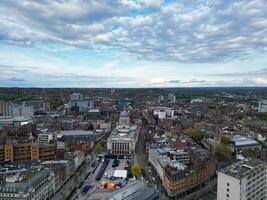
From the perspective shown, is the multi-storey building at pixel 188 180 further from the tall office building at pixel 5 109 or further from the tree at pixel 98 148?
the tall office building at pixel 5 109

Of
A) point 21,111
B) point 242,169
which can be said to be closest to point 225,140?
point 242,169

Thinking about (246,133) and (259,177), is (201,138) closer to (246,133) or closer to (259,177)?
(246,133)

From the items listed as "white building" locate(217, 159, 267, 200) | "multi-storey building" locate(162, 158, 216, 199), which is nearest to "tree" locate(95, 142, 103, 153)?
"multi-storey building" locate(162, 158, 216, 199)

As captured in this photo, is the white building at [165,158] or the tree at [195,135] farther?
the tree at [195,135]

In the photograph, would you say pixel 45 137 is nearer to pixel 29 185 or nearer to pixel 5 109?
pixel 29 185

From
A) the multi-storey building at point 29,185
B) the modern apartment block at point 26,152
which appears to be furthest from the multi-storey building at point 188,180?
the modern apartment block at point 26,152

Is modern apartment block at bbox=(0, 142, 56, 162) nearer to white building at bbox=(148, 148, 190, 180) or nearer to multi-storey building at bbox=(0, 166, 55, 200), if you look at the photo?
multi-storey building at bbox=(0, 166, 55, 200)

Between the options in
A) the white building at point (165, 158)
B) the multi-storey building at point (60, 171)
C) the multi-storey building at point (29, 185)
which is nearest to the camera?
the multi-storey building at point (29, 185)
